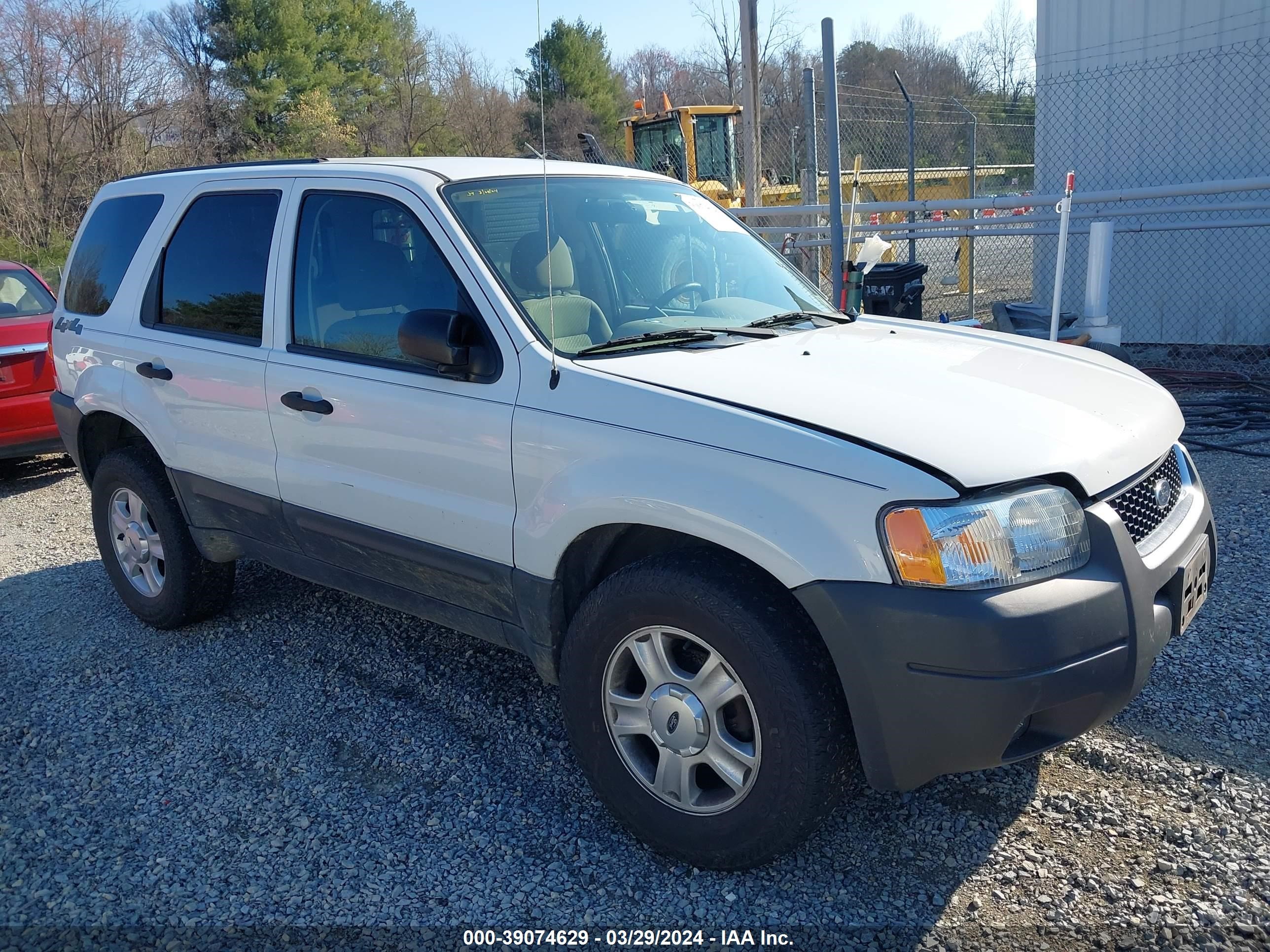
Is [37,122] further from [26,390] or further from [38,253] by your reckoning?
[26,390]

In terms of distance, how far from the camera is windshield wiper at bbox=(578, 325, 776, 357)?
311 cm

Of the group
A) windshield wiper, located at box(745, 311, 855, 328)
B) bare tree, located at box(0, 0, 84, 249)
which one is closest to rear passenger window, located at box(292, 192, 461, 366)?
windshield wiper, located at box(745, 311, 855, 328)

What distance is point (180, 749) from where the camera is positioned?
11.9 feet

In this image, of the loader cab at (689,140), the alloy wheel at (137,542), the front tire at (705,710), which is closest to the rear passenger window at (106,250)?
the alloy wheel at (137,542)

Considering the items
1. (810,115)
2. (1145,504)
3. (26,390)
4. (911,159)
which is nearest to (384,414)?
(1145,504)

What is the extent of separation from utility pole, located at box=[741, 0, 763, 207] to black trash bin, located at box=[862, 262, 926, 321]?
239 centimetres

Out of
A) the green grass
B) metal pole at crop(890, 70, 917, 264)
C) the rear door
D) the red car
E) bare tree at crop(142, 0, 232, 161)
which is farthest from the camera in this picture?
bare tree at crop(142, 0, 232, 161)

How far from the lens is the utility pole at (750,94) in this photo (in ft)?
29.2

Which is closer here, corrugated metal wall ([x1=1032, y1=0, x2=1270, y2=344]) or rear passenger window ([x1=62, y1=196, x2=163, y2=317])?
rear passenger window ([x1=62, y1=196, x2=163, y2=317])

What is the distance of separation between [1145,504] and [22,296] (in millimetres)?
8194

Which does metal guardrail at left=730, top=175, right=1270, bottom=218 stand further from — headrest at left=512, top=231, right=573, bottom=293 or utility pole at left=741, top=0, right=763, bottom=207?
headrest at left=512, top=231, right=573, bottom=293

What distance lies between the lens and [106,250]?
4.69m

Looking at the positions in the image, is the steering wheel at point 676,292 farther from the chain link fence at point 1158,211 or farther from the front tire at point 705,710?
the chain link fence at point 1158,211

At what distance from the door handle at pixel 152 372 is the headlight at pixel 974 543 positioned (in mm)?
3127
